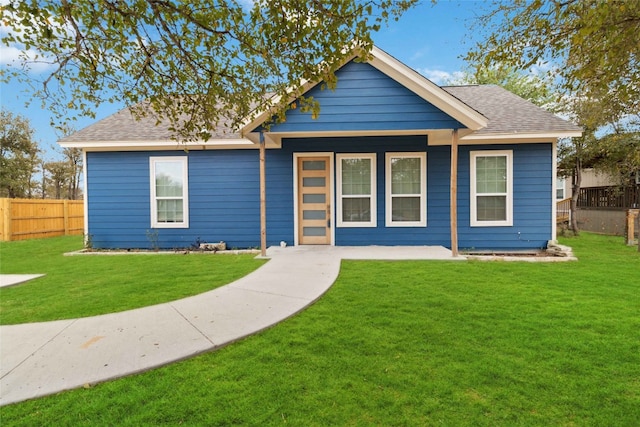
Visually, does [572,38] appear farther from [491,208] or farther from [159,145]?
[159,145]

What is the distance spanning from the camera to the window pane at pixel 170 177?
880 cm

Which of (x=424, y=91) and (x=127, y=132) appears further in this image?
(x=127, y=132)

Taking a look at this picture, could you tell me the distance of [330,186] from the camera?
8.44 meters

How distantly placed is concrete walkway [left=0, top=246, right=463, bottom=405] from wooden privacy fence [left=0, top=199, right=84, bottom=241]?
12.0 meters

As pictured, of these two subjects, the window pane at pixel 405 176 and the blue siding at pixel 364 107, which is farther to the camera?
the window pane at pixel 405 176

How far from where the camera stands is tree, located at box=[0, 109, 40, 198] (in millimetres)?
20391

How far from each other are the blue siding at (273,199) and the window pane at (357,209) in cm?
29

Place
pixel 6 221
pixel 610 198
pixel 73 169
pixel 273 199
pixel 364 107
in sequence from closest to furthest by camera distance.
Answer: pixel 364 107 < pixel 273 199 < pixel 6 221 < pixel 610 198 < pixel 73 169

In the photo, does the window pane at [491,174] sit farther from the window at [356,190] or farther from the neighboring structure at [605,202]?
the neighboring structure at [605,202]

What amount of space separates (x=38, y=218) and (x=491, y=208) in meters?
16.7

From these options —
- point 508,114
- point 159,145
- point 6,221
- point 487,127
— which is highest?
point 508,114

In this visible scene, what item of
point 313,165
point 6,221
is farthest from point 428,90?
point 6,221

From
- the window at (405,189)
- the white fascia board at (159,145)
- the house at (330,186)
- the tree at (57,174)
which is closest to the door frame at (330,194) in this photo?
the house at (330,186)

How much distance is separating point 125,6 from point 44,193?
116 feet
